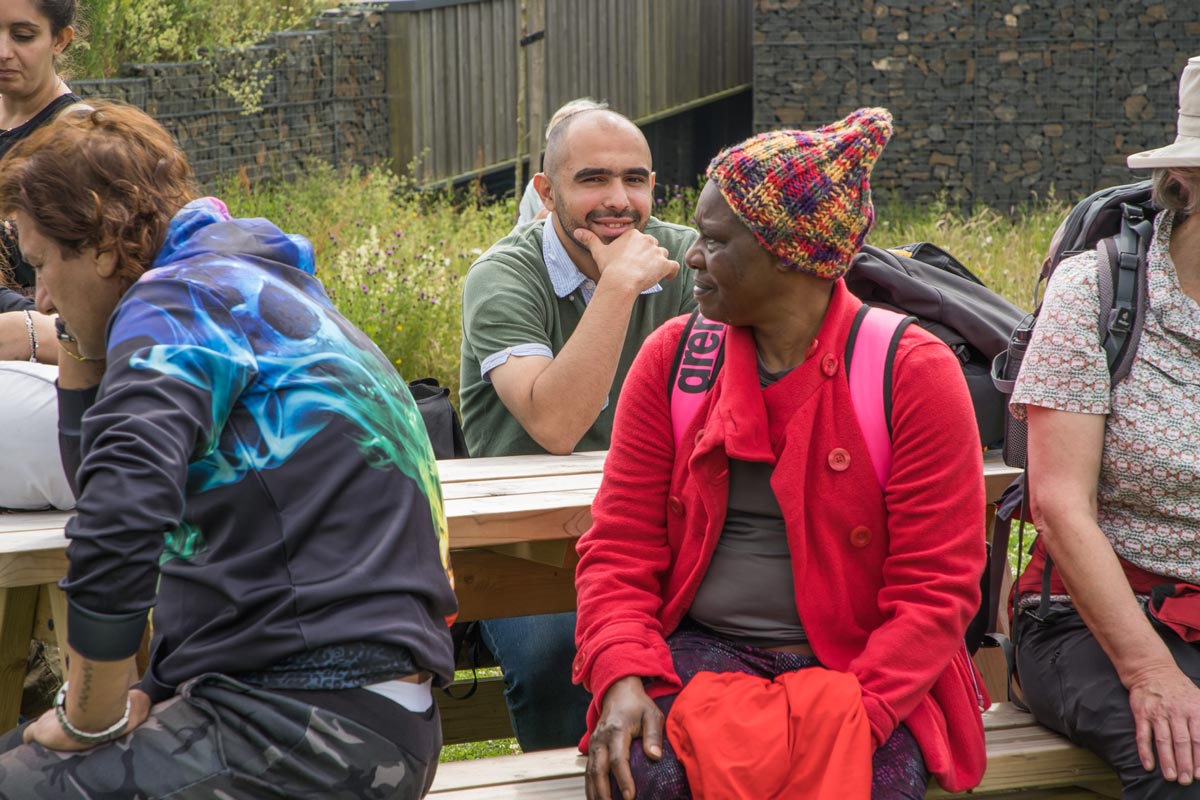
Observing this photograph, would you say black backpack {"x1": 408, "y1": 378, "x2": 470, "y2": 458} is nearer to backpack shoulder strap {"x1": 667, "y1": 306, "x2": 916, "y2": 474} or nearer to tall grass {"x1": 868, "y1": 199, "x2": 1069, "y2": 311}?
backpack shoulder strap {"x1": 667, "y1": 306, "x2": 916, "y2": 474}

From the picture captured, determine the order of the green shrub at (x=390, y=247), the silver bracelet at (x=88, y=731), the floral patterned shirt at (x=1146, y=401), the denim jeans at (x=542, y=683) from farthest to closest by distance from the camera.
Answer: the green shrub at (x=390, y=247), the denim jeans at (x=542, y=683), the floral patterned shirt at (x=1146, y=401), the silver bracelet at (x=88, y=731)

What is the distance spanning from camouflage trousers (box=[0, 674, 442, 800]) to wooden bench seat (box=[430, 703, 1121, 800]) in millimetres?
529

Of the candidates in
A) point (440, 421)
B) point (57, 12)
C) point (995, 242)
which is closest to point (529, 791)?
point (440, 421)

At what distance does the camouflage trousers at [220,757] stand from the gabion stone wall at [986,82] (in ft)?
43.0

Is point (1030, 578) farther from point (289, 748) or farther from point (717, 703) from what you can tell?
point (289, 748)

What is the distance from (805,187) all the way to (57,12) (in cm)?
236

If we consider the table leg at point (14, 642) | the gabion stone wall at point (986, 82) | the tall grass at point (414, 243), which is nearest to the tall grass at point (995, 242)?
the tall grass at point (414, 243)

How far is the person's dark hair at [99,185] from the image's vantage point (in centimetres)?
195

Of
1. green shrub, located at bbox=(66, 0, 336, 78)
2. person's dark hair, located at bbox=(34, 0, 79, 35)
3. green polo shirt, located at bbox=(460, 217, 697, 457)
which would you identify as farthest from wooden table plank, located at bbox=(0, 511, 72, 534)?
green shrub, located at bbox=(66, 0, 336, 78)

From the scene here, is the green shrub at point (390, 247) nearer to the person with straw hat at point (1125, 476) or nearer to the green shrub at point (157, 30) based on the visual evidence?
the green shrub at point (157, 30)

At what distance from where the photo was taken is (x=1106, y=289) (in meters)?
2.60

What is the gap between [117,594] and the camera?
1.75 m

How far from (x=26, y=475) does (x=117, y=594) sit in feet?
3.07

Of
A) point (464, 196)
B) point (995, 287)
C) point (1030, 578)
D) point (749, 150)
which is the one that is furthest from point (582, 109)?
point (464, 196)
